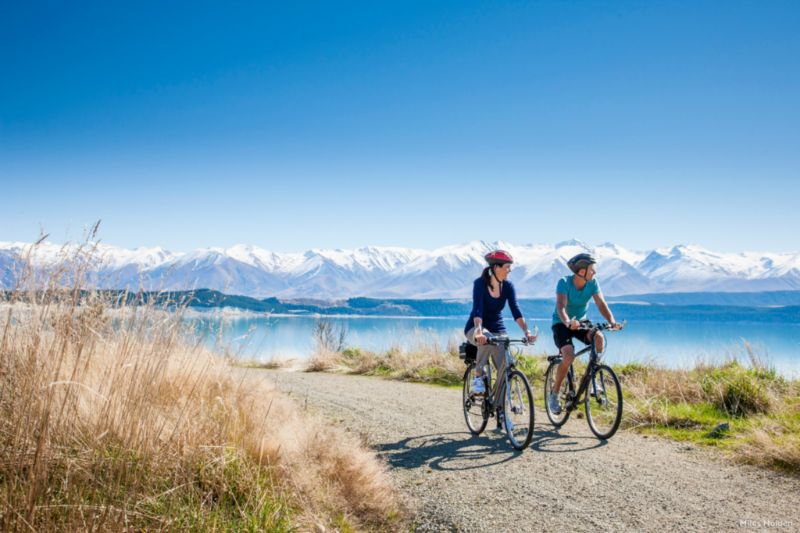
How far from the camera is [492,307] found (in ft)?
23.3

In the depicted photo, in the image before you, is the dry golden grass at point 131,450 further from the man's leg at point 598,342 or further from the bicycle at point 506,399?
the man's leg at point 598,342

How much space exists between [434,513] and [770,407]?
589 cm

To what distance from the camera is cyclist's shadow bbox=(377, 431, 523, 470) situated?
5.83m

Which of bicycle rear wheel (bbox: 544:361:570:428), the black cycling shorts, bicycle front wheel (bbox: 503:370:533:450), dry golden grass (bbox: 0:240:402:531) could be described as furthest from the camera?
bicycle rear wheel (bbox: 544:361:570:428)

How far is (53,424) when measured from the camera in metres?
3.21

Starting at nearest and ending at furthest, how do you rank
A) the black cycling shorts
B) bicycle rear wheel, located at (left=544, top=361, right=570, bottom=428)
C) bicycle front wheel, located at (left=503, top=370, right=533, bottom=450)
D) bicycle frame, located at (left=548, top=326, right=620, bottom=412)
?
bicycle front wheel, located at (left=503, top=370, right=533, bottom=450) < bicycle frame, located at (left=548, top=326, right=620, bottom=412) < the black cycling shorts < bicycle rear wheel, located at (left=544, top=361, right=570, bottom=428)

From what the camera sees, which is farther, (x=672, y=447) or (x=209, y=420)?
(x=672, y=447)

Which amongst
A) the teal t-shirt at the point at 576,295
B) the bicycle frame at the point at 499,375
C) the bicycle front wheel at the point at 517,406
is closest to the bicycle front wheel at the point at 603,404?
the teal t-shirt at the point at 576,295

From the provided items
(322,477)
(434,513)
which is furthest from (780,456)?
(322,477)

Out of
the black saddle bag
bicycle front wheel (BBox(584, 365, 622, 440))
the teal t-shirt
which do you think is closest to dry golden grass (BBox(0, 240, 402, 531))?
the black saddle bag

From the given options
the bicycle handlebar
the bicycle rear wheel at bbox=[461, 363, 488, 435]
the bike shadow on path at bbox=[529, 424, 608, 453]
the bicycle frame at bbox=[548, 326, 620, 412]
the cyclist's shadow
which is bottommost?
the cyclist's shadow

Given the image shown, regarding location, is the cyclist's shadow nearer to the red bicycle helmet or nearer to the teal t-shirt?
the teal t-shirt

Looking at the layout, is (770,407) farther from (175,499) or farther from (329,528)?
(175,499)

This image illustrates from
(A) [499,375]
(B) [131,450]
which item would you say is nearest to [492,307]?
(A) [499,375]
